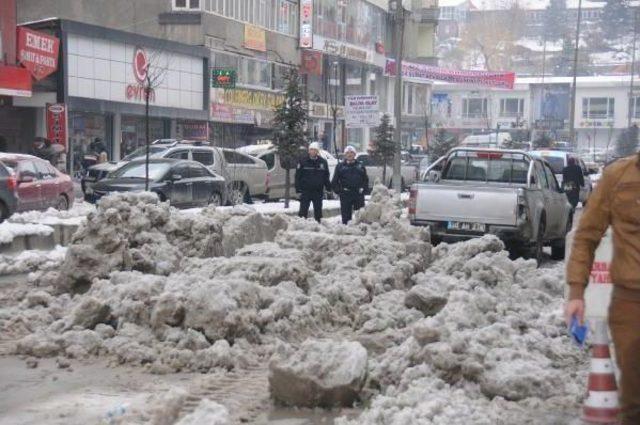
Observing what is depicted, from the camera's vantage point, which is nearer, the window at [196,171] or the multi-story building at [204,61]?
the window at [196,171]

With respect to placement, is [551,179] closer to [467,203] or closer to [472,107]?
[467,203]

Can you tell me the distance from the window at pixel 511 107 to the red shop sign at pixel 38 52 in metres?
70.4

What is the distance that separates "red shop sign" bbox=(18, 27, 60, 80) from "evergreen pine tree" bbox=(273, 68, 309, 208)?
12932 mm

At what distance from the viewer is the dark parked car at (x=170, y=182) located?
21141 mm

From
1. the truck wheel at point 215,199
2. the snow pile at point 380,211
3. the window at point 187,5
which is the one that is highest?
the window at point 187,5

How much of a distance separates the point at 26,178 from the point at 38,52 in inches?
610

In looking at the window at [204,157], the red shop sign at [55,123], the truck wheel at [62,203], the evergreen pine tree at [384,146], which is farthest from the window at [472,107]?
the truck wheel at [62,203]

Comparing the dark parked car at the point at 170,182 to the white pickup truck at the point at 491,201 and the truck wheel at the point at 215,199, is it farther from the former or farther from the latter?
the white pickup truck at the point at 491,201

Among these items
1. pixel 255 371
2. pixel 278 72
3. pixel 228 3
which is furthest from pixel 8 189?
pixel 278 72

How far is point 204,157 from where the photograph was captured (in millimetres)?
25266

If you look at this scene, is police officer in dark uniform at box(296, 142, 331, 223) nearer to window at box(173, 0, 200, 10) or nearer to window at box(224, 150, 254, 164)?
window at box(224, 150, 254, 164)

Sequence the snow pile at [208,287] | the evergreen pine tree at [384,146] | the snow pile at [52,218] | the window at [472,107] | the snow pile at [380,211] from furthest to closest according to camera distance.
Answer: the window at [472,107], the evergreen pine tree at [384,146], the snow pile at [52,218], the snow pile at [380,211], the snow pile at [208,287]

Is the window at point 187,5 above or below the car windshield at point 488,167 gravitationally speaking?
above

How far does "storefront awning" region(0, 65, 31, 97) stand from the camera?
31828 mm
